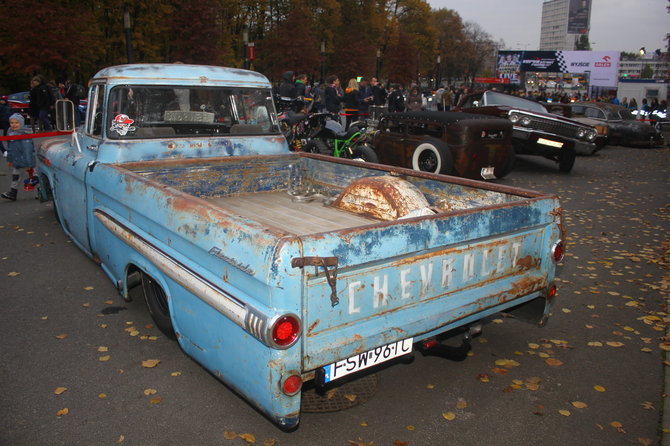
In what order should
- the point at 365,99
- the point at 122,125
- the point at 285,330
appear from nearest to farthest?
the point at 285,330 < the point at 122,125 < the point at 365,99

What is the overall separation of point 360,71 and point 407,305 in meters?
51.1

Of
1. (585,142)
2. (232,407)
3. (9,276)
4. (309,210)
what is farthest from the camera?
(585,142)

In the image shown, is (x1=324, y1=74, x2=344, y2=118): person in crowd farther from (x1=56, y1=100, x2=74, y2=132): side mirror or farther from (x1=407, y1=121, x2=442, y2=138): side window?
(x1=56, y1=100, x2=74, y2=132): side mirror

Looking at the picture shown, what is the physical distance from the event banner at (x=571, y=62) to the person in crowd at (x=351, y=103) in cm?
4659

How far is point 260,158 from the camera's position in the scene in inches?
217

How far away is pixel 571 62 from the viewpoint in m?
56.8

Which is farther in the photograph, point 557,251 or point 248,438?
point 557,251

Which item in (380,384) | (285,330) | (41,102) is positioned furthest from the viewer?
(41,102)

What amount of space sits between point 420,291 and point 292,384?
36.5 inches

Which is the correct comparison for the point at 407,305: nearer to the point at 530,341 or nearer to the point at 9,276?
the point at 530,341

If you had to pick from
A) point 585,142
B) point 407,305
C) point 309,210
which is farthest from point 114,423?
point 585,142

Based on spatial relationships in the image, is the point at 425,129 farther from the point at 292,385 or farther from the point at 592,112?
the point at 592,112

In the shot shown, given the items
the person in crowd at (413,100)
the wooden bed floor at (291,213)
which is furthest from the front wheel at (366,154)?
the person in crowd at (413,100)

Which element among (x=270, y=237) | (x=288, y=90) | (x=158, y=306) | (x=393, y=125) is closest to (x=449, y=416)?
(x=270, y=237)
